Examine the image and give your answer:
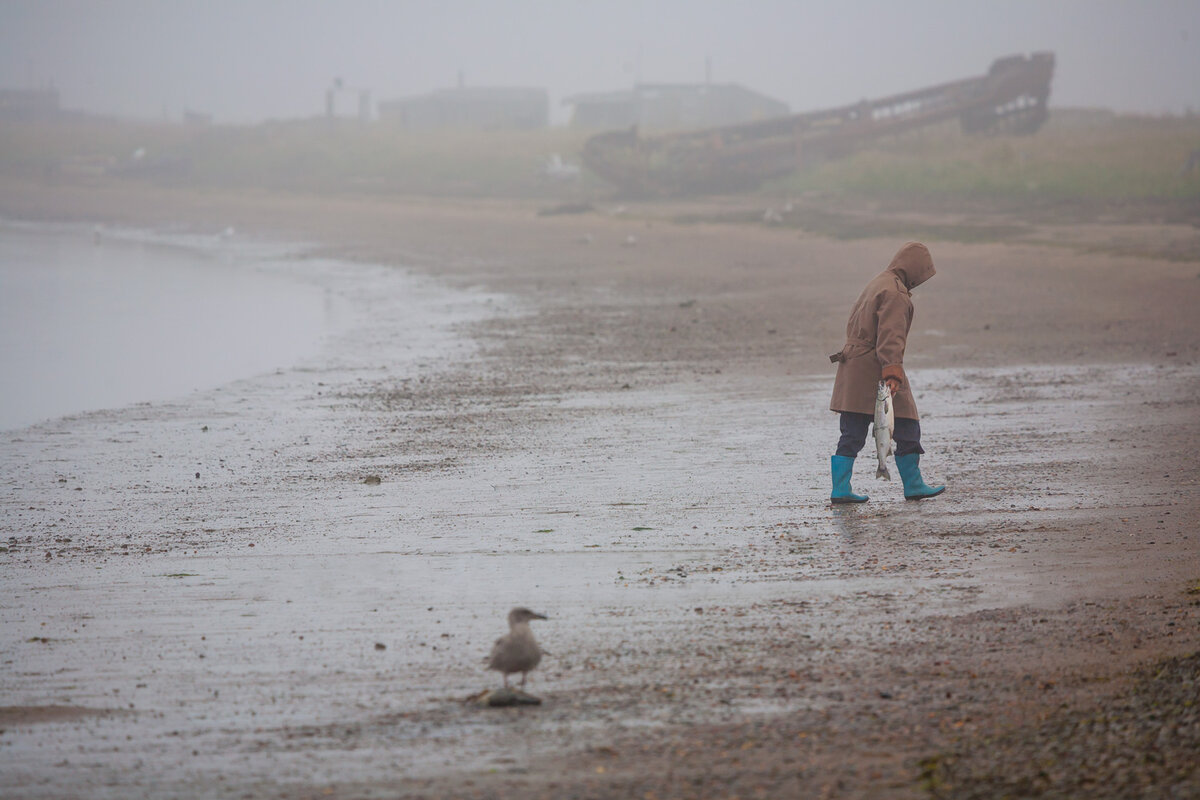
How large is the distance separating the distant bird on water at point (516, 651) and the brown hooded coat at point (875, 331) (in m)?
3.66

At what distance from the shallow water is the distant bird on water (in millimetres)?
8977

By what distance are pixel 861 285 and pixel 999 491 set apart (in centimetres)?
1271

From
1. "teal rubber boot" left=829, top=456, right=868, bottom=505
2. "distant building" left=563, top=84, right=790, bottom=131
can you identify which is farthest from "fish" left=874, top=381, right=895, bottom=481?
"distant building" left=563, top=84, right=790, bottom=131

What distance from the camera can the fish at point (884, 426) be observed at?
25.0ft

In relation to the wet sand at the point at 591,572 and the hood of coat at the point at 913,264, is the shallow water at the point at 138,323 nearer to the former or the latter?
the wet sand at the point at 591,572

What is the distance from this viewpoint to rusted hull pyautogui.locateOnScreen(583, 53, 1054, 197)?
40.8 metres

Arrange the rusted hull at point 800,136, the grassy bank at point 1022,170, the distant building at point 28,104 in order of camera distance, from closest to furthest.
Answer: the grassy bank at point 1022,170, the rusted hull at point 800,136, the distant building at point 28,104

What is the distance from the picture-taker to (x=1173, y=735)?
4180mm

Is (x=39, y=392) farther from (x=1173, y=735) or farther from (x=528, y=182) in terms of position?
(x=528, y=182)

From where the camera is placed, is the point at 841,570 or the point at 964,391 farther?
the point at 964,391

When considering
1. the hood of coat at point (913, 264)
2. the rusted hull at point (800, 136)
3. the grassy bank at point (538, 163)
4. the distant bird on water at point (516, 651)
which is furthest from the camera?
the rusted hull at point (800, 136)

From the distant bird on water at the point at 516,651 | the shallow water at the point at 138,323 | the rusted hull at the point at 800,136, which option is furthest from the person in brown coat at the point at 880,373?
the rusted hull at the point at 800,136

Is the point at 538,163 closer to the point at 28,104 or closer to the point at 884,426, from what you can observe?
the point at 884,426

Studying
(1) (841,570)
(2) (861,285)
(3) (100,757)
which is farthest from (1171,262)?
(3) (100,757)
